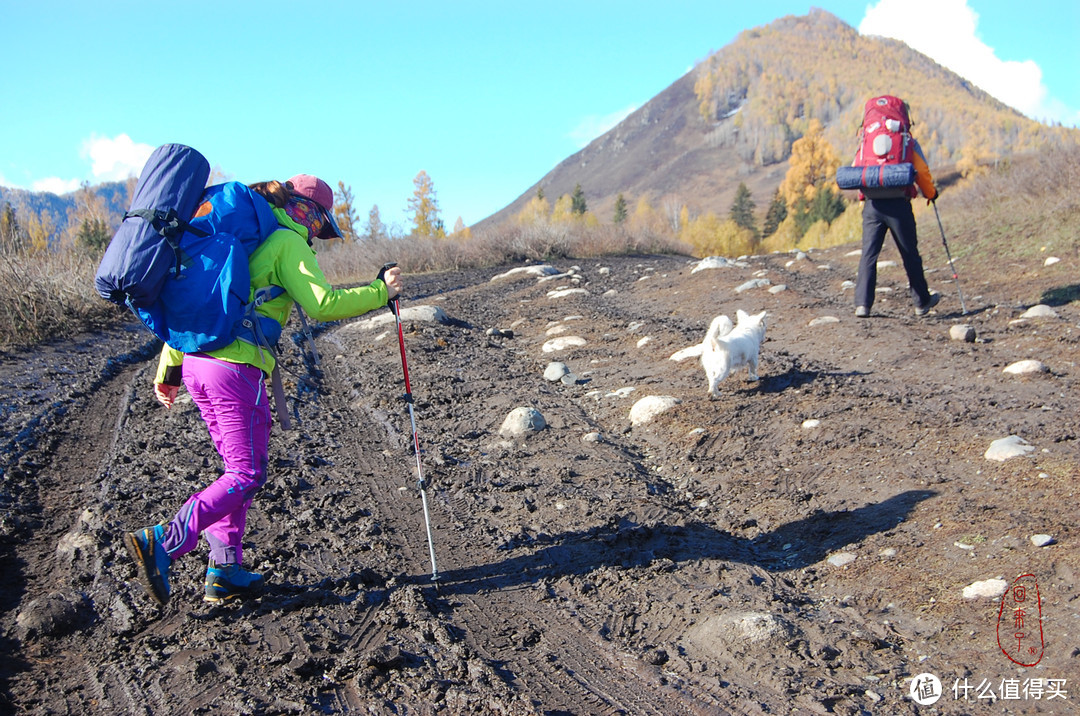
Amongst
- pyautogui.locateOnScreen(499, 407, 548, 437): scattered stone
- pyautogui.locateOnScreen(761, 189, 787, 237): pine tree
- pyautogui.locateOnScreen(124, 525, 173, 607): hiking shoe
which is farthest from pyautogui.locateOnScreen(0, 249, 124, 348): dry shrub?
pyautogui.locateOnScreen(761, 189, 787, 237): pine tree

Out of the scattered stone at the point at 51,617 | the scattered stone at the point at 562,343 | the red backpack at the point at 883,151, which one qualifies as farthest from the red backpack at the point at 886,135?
the scattered stone at the point at 51,617

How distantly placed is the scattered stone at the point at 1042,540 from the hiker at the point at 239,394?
3061 mm

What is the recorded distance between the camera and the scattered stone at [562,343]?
26.9ft

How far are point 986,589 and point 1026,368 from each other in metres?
3.43

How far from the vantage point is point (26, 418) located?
18.9ft

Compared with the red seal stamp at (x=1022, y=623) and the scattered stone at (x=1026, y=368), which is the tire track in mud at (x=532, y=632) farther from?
the scattered stone at (x=1026, y=368)

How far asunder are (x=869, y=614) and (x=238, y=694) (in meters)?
2.56

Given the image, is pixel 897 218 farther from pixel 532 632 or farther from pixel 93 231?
pixel 93 231

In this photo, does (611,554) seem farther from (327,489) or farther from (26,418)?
(26,418)

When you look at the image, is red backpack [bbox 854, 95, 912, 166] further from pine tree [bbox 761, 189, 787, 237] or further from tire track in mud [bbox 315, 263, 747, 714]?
pine tree [bbox 761, 189, 787, 237]

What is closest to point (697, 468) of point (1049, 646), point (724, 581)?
point (724, 581)

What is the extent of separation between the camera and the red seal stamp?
2.54 meters

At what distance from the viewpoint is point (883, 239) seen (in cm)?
777

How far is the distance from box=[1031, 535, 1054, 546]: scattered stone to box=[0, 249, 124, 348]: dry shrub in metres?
8.80
